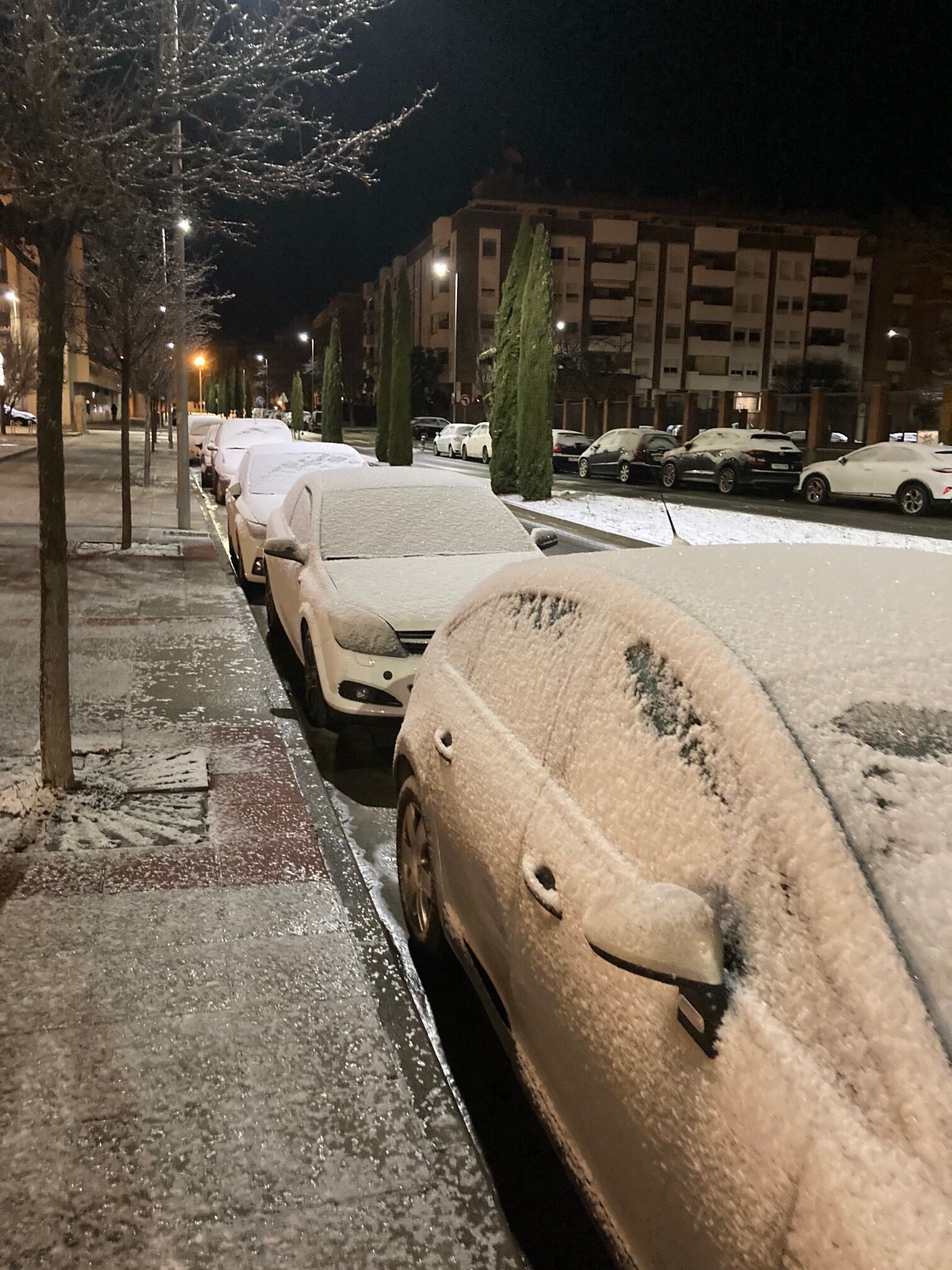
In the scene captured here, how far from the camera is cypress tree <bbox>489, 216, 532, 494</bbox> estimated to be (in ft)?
86.8

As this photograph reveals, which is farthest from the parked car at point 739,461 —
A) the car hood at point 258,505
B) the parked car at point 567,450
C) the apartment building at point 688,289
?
the apartment building at point 688,289

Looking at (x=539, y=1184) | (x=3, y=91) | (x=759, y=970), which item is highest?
(x=3, y=91)

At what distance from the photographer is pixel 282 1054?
323 centimetres

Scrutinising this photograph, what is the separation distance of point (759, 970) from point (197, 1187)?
171cm

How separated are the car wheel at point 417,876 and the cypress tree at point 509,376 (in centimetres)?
2253

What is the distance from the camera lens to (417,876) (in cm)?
387

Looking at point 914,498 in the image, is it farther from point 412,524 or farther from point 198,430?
point 198,430

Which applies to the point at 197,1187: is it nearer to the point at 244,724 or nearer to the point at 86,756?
the point at 86,756

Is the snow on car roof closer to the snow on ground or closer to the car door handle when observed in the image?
the car door handle

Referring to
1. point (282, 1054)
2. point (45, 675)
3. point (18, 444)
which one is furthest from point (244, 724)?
point (18, 444)

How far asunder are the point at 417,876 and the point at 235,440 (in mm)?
20116

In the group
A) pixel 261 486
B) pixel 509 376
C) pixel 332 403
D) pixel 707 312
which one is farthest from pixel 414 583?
pixel 707 312

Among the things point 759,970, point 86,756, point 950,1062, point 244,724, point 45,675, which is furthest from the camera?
point 244,724

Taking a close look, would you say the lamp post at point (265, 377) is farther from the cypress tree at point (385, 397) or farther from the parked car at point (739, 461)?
the parked car at point (739, 461)
